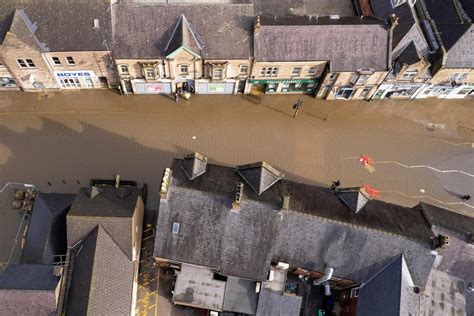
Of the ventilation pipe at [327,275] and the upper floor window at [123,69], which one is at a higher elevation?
the upper floor window at [123,69]

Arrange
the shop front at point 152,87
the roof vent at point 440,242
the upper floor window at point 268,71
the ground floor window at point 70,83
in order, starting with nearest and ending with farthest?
1. the roof vent at point 440,242
2. the upper floor window at point 268,71
3. the ground floor window at point 70,83
4. the shop front at point 152,87

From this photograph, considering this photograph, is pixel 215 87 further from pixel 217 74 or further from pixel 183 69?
pixel 183 69

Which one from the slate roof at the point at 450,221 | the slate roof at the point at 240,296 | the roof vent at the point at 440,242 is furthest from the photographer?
the slate roof at the point at 240,296

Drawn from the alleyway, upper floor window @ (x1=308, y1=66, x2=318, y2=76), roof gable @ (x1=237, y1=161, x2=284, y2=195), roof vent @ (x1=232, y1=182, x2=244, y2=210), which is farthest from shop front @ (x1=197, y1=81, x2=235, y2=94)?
roof vent @ (x1=232, y1=182, x2=244, y2=210)

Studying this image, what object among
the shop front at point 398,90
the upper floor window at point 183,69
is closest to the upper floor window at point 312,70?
the shop front at point 398,90

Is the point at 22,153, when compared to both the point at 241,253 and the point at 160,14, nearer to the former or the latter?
the point at 160,14

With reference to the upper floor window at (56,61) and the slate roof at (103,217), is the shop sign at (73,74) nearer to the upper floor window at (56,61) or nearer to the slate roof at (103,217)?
the upper floor window at (56,61)

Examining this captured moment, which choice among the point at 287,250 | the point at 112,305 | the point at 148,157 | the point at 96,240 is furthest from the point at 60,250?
the point at 287,250
